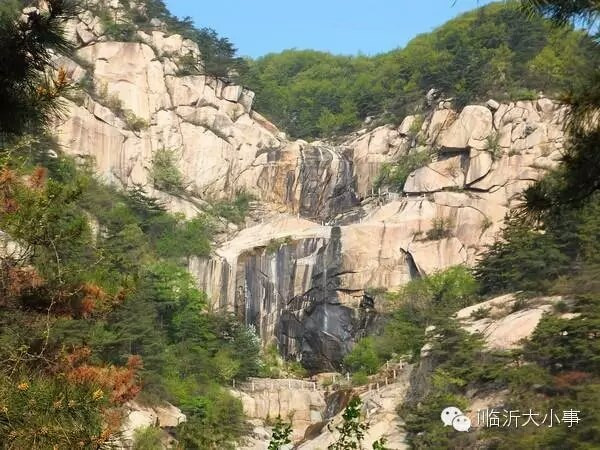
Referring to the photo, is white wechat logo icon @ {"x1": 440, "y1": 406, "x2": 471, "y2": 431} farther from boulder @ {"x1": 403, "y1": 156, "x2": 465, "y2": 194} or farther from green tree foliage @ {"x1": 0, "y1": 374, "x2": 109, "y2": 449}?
boulder @ {"x1": 403, "y1": 156, "x2": 465, "y2": 194}

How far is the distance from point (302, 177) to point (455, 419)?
2121 cm

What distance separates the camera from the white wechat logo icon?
15.1 metres

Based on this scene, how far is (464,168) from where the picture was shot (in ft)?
105

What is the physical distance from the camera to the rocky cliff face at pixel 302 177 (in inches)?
1159

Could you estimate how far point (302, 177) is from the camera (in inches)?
1403

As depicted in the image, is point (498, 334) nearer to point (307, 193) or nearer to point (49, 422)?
point (49, 422)

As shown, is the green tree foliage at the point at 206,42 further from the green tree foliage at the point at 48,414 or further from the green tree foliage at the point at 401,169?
the green tree foliage at the point at 48,414

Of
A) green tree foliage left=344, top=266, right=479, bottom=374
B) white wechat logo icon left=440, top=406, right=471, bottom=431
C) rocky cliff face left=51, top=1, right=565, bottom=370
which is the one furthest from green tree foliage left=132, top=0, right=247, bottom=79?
white wechat logo icon left=440, top=406, right=471, bottom=431

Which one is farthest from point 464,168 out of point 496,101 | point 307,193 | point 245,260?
point 245,260

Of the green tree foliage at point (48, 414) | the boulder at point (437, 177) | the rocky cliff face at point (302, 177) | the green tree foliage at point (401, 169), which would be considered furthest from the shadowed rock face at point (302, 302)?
the green tree foliage at point (48, 414)

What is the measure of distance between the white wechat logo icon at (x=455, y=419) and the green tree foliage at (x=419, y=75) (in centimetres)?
1439

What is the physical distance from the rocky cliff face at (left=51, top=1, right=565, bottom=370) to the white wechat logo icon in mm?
12230

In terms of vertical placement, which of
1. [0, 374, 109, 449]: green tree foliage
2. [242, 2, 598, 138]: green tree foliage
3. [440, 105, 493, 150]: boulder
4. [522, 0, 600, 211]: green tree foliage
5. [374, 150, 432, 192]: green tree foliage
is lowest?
[0, 374, 109, 449]: green tree foliage

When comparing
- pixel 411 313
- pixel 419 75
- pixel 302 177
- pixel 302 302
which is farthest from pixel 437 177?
pixel 419 75
